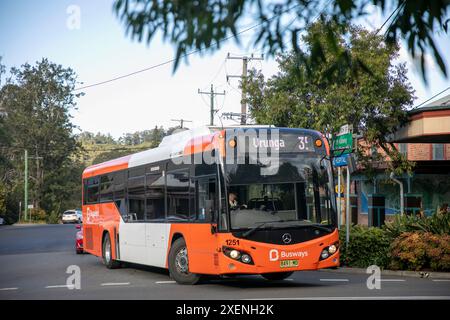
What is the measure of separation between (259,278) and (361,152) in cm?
1634

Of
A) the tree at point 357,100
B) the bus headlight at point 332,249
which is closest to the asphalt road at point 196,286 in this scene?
the bus headlight at point 332,249

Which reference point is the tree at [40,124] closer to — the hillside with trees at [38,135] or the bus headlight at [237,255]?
the hillside with trees at [38,135]

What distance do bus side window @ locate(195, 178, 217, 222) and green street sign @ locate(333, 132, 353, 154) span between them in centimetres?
509

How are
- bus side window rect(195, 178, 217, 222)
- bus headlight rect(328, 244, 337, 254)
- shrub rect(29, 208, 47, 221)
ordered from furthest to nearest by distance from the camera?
shrub rect(29, 208, 47, 221) → bus headlight rect(328, 244, 337, 254) → bus side window rect(195, 178, 217, 222)

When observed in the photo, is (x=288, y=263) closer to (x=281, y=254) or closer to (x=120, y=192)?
(x=281, y=254)

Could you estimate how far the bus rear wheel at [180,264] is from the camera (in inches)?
574

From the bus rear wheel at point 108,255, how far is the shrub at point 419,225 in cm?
706

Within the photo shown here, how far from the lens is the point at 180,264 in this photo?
14.9m

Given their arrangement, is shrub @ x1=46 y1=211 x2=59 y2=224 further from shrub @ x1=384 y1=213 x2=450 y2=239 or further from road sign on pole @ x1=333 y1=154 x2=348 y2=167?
road sign on pole @ x1=333 y1=154 x2=348 y2=167

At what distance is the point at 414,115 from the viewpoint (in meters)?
25.5

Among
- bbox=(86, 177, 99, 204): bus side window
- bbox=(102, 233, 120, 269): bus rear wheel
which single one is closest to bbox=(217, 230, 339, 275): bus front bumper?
bbox=(102, 233, 120, 269): bus rear wheel

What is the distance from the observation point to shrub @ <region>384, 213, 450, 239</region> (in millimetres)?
18844
